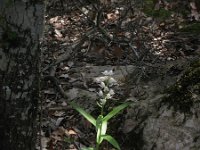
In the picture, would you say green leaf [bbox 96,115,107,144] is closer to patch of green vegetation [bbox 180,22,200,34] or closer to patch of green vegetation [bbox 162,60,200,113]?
patch of green vegetation [bbox 162,60,200,113]

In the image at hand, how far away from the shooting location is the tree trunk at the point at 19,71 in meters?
2.91

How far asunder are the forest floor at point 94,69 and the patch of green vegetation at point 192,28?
0.52ft

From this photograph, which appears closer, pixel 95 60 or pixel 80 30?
pixel 95 60

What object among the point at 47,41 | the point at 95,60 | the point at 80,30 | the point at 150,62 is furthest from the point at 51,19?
the point at 150,62

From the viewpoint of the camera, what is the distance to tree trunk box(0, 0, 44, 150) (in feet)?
9.55

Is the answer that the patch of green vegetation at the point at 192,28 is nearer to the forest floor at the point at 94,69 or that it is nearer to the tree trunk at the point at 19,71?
the forest floor at the point at 94,69

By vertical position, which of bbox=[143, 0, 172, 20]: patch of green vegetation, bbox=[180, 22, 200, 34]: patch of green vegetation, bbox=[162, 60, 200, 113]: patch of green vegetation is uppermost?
bbox=[143, 0, 172, 20]: patch of green vegetation

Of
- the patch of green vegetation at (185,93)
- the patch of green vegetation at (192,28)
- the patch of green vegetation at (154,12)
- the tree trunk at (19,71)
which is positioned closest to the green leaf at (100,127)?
the tree trunk at (19,71)

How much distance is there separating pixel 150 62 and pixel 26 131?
2.37 m

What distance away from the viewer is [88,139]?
397 centimetres

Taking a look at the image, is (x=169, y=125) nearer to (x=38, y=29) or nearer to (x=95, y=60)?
(x=38, y=29)

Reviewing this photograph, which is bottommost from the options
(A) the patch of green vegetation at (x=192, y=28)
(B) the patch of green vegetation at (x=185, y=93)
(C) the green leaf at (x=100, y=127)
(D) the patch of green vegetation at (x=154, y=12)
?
(C) the green leaf at (x=100, y=127)

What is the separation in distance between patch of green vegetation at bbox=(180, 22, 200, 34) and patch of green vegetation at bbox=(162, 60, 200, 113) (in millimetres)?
2559

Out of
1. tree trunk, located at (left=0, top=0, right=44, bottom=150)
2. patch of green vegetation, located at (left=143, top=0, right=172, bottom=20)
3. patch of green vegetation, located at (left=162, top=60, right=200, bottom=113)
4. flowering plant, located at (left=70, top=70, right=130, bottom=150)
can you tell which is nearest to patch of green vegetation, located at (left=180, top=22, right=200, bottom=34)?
patch of green vegetation, located at (left=143, top=0, right=172, bottom=20)
